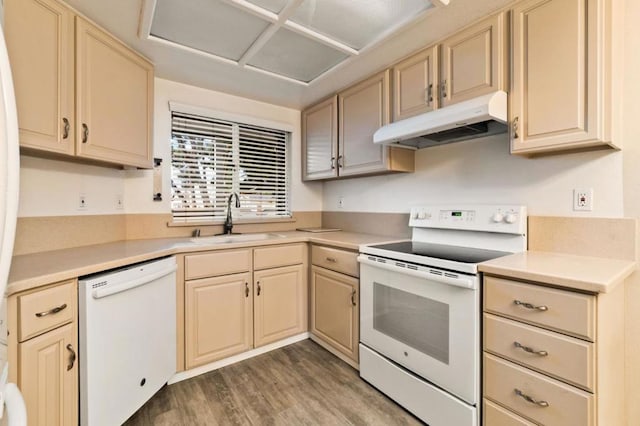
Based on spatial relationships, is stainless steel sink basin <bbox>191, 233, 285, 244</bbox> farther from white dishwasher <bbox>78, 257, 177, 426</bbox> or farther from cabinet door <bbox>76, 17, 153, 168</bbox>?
cabinet door <bbox>76, 17, 153, 168</bbox>

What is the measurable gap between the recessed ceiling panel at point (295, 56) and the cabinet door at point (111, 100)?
0.79m

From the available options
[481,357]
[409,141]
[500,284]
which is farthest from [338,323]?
[409,141]

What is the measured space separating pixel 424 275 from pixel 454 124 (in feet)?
2.71

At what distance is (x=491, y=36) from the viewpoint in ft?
5.07

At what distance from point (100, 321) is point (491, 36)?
2.40 m

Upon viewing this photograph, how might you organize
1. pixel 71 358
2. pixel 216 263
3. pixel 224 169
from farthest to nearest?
pixel 224 169 < pixel 216 263 < pixel 71 358

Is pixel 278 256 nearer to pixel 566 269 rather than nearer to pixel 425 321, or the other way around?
pixel 425 321

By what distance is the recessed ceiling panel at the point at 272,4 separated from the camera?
1.47m

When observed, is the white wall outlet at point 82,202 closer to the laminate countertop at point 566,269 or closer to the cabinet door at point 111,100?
the cabinet door at point 111,100

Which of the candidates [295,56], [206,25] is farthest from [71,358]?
[295,56]

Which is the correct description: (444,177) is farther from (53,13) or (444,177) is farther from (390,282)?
(53,13)

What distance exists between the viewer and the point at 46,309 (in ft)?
3.77

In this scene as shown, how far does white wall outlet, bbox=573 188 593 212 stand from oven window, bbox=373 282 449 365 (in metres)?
0.86

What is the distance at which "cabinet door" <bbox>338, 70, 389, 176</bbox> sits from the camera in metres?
2.17
